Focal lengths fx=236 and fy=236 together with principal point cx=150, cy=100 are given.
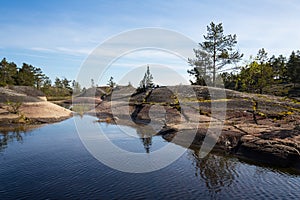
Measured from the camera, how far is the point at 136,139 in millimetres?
34031

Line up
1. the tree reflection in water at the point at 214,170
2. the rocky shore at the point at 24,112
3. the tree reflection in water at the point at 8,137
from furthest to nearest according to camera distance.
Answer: the rocky shore at the point at 24,112 < the tree reflection in water at the point at 8,137 < the tree reflection in water at the point at 214,170

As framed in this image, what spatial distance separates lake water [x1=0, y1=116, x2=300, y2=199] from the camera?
52.9ft

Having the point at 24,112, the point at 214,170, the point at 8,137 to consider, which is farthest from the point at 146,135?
the point at 24,112

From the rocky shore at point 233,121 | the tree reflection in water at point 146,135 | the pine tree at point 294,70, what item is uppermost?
the pine tree at point 294,70

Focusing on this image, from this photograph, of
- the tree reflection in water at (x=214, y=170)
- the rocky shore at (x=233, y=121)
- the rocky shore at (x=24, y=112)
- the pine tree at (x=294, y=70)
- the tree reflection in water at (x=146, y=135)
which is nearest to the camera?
the tree reflection in water at (x=214, y=170)

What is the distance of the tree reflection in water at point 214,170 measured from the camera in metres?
17.9

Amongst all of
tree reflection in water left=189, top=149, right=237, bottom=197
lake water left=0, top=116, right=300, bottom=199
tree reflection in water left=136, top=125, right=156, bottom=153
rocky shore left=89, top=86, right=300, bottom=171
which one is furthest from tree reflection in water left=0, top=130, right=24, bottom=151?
tree reflection in water left=189, top=149, right=237, bottom=197

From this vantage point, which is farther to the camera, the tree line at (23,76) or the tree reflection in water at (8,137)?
the tree line at (23,76)

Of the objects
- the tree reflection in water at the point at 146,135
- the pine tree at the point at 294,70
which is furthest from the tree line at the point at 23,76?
the pine tree at the point at 294,70

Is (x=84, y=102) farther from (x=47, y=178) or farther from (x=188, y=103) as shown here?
(x=47, y=178)

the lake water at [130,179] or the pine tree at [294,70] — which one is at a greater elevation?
the pine tree at [294,70]

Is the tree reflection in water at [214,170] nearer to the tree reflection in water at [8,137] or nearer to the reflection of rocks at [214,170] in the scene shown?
the reflection of rocks at [214,170]

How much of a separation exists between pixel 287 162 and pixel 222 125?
12.3 m

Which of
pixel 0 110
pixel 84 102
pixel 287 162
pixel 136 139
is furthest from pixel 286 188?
pixel 84 102
